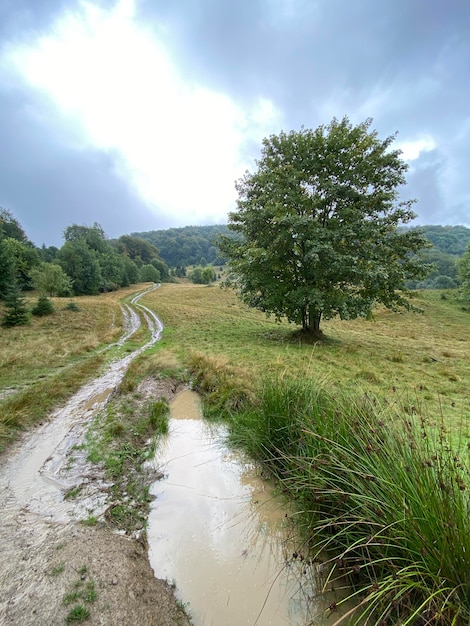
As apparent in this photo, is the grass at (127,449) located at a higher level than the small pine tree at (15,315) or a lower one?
lower

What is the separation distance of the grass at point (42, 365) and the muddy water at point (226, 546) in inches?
156

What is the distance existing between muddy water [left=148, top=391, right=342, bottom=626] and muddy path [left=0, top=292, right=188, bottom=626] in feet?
1.00

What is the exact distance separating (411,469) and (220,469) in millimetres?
3394

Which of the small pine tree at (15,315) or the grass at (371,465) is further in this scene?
the small pine tree at (15,315)

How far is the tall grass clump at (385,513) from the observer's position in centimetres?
226

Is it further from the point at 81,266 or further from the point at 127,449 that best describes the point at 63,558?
the point at 81,266

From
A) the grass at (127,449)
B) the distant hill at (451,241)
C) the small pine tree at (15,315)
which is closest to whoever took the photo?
the grass at (127,449)

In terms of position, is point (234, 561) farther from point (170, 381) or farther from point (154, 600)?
point (170, 381)

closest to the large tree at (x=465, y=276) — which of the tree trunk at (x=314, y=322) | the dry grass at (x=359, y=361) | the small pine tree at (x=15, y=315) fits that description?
the dry grass at (x=359, y=361)

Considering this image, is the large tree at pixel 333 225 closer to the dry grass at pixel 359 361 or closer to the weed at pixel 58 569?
the dry grass at pixel 359 361

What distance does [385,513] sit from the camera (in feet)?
9.36

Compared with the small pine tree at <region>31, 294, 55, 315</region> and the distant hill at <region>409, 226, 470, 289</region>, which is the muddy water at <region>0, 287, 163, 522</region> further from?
the distant hill at <region>409, 226, 470, 289</region>

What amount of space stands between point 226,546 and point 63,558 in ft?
6.36

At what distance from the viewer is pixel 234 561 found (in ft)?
11.1
